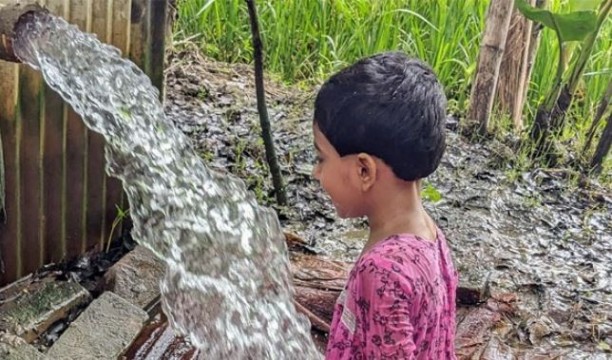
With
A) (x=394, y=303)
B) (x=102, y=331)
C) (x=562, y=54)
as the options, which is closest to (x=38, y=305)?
(x=102, y=331)

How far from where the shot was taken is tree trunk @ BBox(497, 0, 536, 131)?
5125 mm

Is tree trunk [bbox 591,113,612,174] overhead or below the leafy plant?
below

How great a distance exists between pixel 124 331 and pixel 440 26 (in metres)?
3.81

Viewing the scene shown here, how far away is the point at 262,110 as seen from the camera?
3582mm

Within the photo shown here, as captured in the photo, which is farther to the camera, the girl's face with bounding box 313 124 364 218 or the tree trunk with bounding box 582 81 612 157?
the tree trunk with bounding box 582 81 612 157

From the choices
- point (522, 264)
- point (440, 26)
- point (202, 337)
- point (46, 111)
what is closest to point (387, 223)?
point (202, 337)

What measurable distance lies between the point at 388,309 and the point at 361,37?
4516mm

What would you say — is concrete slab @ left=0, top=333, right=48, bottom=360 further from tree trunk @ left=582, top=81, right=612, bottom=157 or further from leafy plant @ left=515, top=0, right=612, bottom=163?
tree trunk @ left=582, top=81, right=612, bottom=157

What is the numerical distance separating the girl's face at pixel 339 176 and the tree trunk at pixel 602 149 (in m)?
3.48

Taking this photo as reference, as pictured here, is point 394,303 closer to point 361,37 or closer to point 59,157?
point 59,157

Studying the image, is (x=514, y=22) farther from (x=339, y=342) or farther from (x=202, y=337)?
(x=339, y=342)

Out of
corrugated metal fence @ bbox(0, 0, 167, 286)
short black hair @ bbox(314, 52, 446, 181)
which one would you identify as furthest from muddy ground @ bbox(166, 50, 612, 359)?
short black hair @ bbox(314, 52, 446, 181)

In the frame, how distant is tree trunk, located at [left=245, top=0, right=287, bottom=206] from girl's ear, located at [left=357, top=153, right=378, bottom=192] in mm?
1829

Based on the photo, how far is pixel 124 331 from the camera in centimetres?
281
